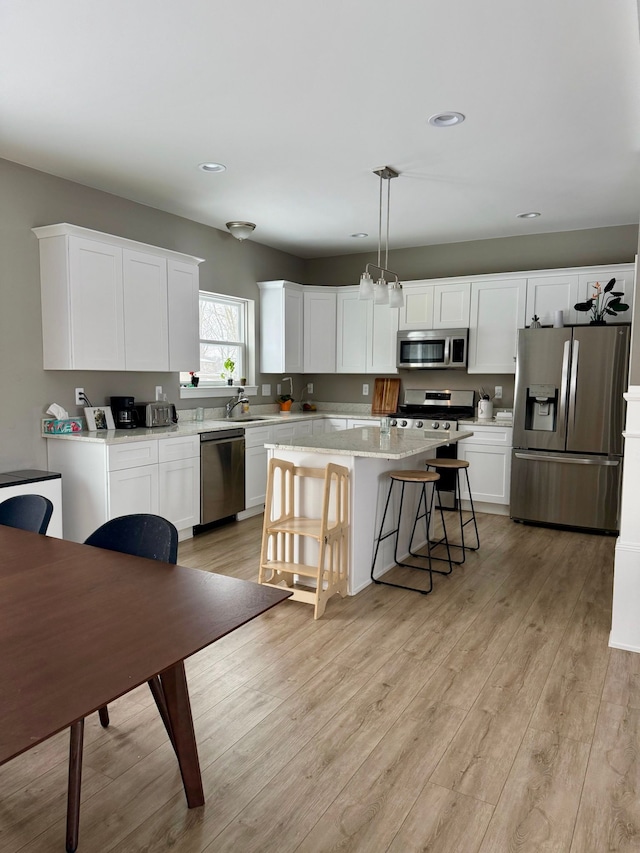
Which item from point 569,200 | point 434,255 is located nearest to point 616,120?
point 569,200

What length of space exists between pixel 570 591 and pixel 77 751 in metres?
2.95

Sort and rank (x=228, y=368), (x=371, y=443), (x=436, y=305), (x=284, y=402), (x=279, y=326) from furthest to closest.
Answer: (x=284, y=402)
(x=279, y=326)
(x=436, y=305)
(x=228, y=368)
(x=371, y=443)

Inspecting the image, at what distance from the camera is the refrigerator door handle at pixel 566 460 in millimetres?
4695

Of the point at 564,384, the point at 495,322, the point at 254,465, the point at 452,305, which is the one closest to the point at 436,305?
the point at 452,305

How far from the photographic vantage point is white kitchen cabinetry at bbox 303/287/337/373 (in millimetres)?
6457

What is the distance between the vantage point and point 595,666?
8.65 feet

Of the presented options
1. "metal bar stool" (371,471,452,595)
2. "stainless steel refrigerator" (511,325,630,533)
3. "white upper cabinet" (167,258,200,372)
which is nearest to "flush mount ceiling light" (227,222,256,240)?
"white upper cabinet" (167,258,200,372)

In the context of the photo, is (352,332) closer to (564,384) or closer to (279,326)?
(279,326)

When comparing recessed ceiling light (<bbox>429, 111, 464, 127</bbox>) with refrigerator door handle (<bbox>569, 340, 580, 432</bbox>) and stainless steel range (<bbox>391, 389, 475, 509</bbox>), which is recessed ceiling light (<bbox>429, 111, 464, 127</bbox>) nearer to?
refrigerator door handle (<bbox>569, 340, 580, 432</bbox>)

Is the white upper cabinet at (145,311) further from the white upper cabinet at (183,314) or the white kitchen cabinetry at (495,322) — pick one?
the white kitchen cabinetry at (495,322)

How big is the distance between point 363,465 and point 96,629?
7.48ft

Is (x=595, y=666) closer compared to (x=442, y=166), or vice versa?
(x=595, y=666)

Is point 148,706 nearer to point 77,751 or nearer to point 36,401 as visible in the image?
point 77,751

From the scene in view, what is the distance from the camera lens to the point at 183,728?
164 centimetres
